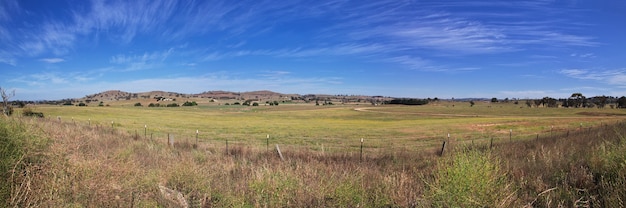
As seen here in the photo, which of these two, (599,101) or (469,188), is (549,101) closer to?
(599,101)

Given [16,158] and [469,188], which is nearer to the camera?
[469,188]

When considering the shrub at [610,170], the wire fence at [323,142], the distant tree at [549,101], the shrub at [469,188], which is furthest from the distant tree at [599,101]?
the shrub at [469,188]

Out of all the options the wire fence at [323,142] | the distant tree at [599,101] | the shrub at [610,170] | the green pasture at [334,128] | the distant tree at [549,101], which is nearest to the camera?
the shrub at [610,170]

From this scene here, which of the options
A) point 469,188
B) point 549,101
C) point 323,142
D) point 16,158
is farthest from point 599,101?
point 16,158

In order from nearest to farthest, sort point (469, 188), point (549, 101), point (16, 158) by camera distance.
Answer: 1. point (469, 188)
2. point (16, 158)
3. point (549, 101)

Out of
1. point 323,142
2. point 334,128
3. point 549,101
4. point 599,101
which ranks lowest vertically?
point 334,128

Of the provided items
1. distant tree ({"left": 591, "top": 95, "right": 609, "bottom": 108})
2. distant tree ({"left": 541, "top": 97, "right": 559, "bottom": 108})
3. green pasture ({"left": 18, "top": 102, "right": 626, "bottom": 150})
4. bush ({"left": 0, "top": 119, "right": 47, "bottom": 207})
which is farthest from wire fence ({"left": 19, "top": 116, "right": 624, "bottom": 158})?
distant tree ({"left": 541, "top": 97, "right": 559, "bottom": 108})

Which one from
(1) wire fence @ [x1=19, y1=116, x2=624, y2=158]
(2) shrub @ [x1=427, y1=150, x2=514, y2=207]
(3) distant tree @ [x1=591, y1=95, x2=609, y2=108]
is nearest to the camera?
(2) shrub @ [x1=427, y1=150, x2=514, y2=207]

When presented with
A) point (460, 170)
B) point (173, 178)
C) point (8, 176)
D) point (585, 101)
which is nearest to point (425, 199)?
point (460, 170)

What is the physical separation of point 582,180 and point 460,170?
3.30m

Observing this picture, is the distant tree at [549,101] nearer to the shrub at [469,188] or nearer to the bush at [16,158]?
the shrub at [469,188]

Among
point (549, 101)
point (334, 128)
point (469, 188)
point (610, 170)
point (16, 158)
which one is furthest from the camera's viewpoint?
point (549, 101)

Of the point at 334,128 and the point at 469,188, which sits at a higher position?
the point at 469,188

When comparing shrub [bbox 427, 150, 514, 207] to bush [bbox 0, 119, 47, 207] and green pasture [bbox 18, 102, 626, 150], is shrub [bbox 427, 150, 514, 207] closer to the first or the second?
bush [bbox 0, 119, 47, 207]
